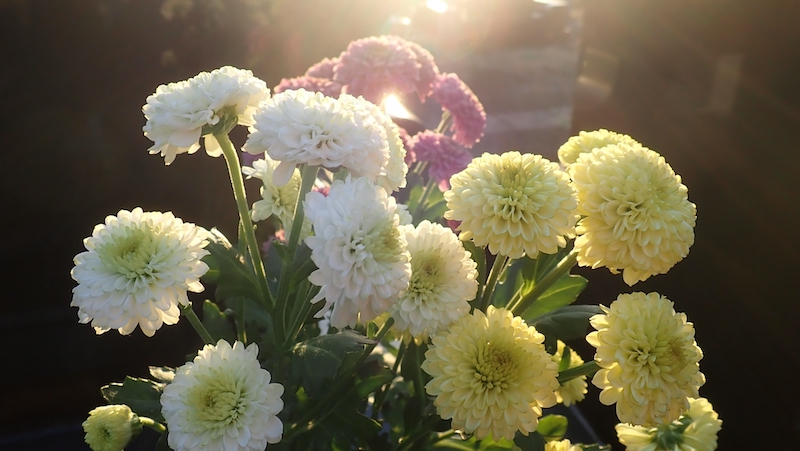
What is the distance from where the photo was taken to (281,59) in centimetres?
129

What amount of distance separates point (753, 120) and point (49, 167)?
4.01 ft

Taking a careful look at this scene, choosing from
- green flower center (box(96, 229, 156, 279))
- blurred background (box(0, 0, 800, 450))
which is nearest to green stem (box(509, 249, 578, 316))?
green flower center (box(96, 229, 156, 279))

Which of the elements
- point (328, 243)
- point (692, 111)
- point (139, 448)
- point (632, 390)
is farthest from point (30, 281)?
point (692, 111)

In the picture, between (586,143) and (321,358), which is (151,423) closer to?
(321,358)

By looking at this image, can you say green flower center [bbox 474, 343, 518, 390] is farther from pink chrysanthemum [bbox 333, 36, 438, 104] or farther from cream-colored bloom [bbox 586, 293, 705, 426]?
pink chrysanthemum [bbox 333, 36, 438, 104]

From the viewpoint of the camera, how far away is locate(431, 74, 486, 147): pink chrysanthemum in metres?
0.87

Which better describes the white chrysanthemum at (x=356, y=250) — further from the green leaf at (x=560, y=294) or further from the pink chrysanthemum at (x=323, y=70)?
the pink chrysanthemum at (x=323, y=70)

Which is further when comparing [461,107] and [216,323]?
[461,107]

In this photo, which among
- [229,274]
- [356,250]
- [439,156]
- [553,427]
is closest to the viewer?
[356,250]

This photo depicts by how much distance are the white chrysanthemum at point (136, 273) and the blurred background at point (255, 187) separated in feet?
2.47

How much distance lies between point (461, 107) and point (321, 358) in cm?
55

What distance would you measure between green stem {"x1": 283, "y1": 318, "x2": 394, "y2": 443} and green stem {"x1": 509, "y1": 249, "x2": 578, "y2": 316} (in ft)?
0.45

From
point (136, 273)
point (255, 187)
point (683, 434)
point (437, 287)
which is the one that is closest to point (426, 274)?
point (437, 287)

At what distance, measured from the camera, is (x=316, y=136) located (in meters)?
0.41
